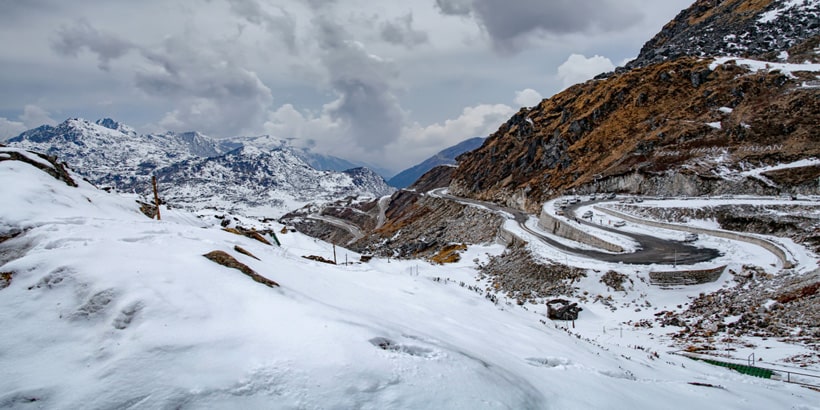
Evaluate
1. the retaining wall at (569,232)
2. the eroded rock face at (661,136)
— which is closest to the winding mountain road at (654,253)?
the retaining wall at (569,232)

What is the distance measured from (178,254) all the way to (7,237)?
4.58 m

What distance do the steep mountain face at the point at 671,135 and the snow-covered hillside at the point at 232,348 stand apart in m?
44.2

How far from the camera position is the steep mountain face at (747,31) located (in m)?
84.1

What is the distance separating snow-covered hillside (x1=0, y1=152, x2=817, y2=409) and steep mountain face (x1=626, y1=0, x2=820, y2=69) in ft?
284

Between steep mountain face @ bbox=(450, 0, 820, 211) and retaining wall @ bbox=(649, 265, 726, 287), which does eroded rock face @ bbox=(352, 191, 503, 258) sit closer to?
steep mountain face @ bbox=(450, 0, 820, 211)

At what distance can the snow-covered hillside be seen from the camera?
4.86 meters

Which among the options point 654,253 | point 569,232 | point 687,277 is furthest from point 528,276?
point 569,232

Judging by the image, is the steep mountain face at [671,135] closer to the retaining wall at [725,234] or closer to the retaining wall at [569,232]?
the retaining wall at [725,234]

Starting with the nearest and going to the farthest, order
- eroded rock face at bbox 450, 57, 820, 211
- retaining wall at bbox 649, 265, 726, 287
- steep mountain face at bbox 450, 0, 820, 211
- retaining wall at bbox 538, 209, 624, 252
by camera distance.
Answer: retaining wall at bbox 649, 265, 726, 287
retaining wall at bbox 538, 209, 624, 252
steep mountain face at bbox 450, 0, 820, 211
eroded rock face at bbox 450, 57, 820, 211

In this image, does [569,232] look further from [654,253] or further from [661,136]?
[661,136]

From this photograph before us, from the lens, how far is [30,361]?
16.2ft

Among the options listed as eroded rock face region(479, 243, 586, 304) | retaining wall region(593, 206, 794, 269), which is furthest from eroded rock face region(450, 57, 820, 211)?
eroded rock face region(479, 243, 586, 304)

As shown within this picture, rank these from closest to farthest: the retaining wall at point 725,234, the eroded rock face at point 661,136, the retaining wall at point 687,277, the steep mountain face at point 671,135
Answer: the retaining wall at point 687,277 → the retaining wall at point 725,234 → the steep mountain face at point 671,135 → the eroded rock face at point 661,136

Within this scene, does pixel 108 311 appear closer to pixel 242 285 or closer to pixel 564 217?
pixel 242 285
